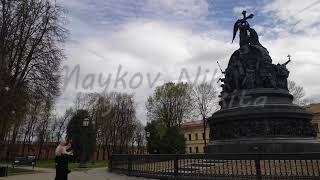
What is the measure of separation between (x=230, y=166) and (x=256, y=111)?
663 cm

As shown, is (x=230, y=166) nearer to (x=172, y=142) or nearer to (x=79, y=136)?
(x=172, y=142)

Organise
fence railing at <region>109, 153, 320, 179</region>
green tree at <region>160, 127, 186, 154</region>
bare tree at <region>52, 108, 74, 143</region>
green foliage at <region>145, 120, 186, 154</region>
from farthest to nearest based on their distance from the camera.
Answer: bare tree at <region>52, 108, 74, 143</region>
green foliage at <region>145, 120, 186, 154</region>
green tree at <region>160, 127, 186, 154</region>
fence railing at <region>109, 153, 320, 179</region>

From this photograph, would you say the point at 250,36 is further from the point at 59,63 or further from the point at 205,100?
the point at 205,100

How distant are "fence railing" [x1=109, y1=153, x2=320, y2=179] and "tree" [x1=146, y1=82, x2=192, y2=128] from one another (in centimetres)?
3808

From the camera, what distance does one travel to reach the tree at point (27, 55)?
2248cm

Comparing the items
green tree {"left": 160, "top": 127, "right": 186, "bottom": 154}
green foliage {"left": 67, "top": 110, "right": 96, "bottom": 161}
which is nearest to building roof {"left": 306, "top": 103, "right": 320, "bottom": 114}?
green tree {"left": 160, "top": 127, "right": 186, "bottom": 154}

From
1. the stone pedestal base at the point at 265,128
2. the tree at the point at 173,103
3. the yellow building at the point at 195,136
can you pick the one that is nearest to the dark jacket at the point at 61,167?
the stone pedestal base at the point at 265,128

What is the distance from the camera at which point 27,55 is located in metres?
24.5

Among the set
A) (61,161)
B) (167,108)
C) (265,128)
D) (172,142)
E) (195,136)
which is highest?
(167,108)

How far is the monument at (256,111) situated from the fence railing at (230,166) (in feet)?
16.1

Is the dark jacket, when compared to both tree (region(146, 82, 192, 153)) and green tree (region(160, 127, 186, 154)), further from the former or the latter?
tree (region(146, 82, 192, 153))

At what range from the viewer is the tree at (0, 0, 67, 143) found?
22484 millimetres

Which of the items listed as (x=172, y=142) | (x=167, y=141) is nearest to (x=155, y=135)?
(x=167, y=141)

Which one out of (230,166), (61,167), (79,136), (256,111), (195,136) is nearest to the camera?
(61,167)
